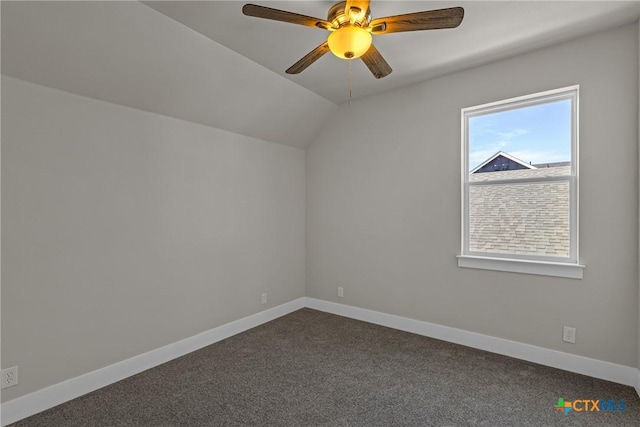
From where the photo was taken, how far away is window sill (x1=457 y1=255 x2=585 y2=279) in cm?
259

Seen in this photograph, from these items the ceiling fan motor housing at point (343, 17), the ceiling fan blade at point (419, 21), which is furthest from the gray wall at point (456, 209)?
the ceiling fan motor housing at point (343, 17)

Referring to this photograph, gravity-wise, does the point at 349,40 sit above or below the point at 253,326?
above

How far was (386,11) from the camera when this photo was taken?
2160 mm

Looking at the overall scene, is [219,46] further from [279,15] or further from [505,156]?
[505,156]

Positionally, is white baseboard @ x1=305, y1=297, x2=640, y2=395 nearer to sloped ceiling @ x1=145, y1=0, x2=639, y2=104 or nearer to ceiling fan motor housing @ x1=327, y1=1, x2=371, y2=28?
sloped ceiling @ x1=145, y1=0, x2=639, y2=104

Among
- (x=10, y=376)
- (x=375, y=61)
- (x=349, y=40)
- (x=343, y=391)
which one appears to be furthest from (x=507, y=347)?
(x=10, y=376)

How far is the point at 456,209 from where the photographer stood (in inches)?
126

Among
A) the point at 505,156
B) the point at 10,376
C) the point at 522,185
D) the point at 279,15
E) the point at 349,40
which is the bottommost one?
the point at 10,376

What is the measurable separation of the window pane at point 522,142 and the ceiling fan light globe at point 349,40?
1.83 m

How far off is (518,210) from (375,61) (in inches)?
73.7

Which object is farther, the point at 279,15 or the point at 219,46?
the point at 219,46

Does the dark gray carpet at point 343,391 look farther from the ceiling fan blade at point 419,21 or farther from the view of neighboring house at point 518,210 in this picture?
the ceiling fan blade at point 419,21
